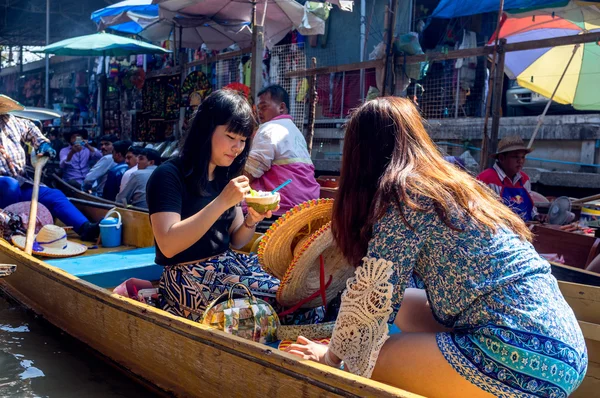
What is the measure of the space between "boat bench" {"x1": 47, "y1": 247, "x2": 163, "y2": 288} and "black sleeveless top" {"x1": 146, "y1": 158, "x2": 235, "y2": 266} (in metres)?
1.30

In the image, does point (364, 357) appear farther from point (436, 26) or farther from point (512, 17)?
point (436, 26)

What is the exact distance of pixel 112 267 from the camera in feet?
13.0

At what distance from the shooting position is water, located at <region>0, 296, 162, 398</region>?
3.04 metres

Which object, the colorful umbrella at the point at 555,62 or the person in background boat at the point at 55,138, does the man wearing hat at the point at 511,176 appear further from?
the person in background boat at the point at 55,138

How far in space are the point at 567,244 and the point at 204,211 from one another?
3141 mm

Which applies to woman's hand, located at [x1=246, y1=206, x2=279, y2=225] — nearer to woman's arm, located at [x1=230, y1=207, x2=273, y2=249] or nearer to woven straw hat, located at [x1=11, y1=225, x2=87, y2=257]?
woman's arm, located at [x1=230, y1=207, x2=273, y2=249]

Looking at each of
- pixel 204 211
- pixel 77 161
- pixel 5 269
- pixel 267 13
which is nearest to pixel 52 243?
pixel 5 269

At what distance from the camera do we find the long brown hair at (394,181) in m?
1.65

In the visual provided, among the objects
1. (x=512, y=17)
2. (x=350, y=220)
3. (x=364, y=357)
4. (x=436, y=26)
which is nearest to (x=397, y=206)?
(x=350, y=220)

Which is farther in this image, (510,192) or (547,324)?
(510,192)

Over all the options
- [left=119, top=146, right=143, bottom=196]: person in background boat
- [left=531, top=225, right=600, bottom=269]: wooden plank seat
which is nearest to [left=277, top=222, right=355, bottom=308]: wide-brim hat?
[left=531, top=225, right=600, bottom=269]: wooden plank seat

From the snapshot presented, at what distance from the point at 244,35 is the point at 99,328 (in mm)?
6811

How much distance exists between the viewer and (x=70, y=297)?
3.32 m

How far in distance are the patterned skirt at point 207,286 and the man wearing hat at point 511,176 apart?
2545 millimetres
